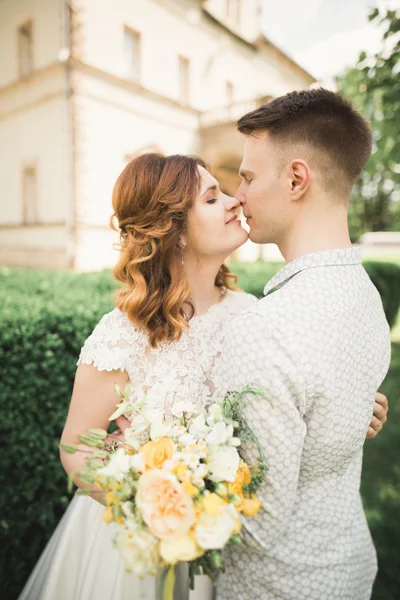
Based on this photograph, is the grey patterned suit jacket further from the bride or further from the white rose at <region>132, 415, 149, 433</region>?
the bride

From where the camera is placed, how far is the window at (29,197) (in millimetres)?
15305

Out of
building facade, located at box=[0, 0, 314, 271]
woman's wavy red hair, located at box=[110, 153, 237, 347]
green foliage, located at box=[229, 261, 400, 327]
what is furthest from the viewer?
building facade, located at box=[0, 0, 314, 271]

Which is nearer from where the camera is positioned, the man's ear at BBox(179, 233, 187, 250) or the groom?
the groom

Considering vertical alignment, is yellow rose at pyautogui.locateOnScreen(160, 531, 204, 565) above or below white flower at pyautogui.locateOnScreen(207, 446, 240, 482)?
below

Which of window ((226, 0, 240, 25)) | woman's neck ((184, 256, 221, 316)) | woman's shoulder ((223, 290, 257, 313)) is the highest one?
window ((226, 0, 240, 25))

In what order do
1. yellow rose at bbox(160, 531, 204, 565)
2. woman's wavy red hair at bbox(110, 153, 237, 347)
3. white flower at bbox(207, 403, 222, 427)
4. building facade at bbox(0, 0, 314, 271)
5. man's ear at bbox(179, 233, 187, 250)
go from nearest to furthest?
1. yellow rose at bbox(160, 531, 204, 565)
2. white flower at bbox(207, 403, 222, 427)
3. woman's wavy red hair at bbox(110, 153, 237, 347)
4. man's ear at bbox(179, 233, 187, 250)
5. building facade at bbox(0, 0, 314, 271)

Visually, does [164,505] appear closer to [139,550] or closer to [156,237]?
[139,550]

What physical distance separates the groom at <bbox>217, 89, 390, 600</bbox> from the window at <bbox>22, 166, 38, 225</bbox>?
14.9 meters

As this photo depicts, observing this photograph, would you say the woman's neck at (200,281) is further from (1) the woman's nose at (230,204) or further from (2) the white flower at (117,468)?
(2) the white flower at (117,468)

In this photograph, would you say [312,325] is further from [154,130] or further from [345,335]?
[154,130]

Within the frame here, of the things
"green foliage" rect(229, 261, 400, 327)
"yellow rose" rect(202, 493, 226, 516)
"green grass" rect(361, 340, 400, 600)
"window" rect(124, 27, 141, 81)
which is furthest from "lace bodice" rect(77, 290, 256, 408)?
"window" rect(124, 27, 141, 81)

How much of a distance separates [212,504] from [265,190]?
121cm

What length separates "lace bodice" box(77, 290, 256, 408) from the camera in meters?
2.02

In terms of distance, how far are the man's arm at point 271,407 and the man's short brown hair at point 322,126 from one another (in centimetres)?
79
